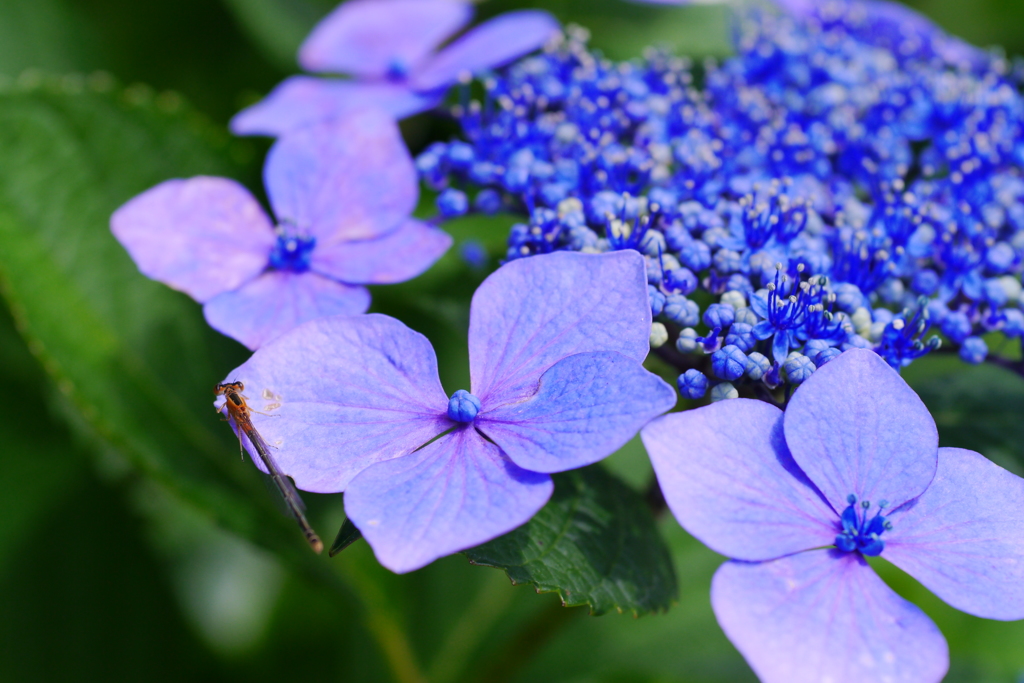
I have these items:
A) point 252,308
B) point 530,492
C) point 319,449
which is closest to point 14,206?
point 252,308

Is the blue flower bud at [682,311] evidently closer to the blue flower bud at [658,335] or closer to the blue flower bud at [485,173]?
the blue flower bud at [658,335]

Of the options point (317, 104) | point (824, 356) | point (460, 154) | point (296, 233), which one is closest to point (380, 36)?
point (317, 104)

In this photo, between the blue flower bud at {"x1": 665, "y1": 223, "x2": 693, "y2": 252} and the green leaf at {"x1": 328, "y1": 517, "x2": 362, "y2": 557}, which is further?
the blue flower bud at {"x1": 665, "y1": 223, "x2": 693, "y2": 252}

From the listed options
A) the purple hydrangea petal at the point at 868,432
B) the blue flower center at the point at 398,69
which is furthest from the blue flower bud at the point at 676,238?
the blue flower center at the point at 398,69

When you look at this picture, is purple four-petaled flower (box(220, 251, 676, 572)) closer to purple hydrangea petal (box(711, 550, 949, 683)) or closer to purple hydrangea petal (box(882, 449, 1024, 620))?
purple hydrangea petal (box(711, 550, 949, 683))

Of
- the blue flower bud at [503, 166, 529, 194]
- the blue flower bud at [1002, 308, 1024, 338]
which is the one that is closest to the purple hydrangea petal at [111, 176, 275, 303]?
the blue flower bud at [503, 166, 529, 194]

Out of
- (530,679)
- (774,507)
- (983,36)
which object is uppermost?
(774,507)

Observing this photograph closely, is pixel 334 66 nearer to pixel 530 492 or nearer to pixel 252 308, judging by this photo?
pixel 252 308
